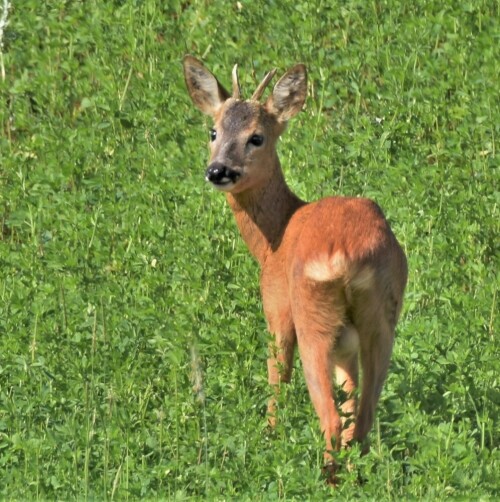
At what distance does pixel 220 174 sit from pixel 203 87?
38.1 inches

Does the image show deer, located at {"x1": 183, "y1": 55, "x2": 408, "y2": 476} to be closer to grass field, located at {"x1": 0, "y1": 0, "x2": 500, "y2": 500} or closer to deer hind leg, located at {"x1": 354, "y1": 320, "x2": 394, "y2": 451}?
deer hind leg, located at {"x1": 354, "y1": 320, "x2": 394, "y2": 451}

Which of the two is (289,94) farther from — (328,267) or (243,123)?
(328,267)

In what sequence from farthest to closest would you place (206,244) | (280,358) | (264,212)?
1. (206,244)
2. (264,212)
3. (280,358)

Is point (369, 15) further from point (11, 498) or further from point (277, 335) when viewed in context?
point (11, 498)

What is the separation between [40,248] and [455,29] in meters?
3.45

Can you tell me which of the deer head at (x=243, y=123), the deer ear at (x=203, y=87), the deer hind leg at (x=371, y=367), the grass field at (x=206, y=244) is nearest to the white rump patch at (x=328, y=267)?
the deer hind leg at (x=371, y=367)

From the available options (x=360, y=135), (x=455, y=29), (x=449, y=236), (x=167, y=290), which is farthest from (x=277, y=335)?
(x=455, y=29)

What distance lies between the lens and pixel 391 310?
710cm

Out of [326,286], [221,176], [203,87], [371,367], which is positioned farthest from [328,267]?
[203,87]

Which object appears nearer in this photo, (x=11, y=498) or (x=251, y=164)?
(x=11, y=498)

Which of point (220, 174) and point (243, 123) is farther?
point (243, 123)

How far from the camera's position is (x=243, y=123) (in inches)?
335

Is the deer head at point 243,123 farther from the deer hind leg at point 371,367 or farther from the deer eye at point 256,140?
the deer hind leg at point 371,367

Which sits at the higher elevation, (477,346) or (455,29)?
(455,29)
